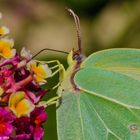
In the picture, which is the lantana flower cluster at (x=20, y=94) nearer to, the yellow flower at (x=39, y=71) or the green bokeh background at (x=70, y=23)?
the yellow flower at (x=39, y=71)

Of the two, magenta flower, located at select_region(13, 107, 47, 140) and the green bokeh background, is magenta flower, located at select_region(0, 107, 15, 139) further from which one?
the green bokeh background

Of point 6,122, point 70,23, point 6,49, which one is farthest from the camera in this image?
point 70,23

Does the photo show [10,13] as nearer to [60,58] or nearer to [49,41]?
[49,41]

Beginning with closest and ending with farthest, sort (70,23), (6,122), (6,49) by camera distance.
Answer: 1. (6,122)
2. (6,49)
3. (70,23)

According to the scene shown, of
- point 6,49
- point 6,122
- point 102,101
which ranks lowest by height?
point 102,101

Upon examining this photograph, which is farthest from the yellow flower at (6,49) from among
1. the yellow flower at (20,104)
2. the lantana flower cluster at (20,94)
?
the yellow flower at (20,104)

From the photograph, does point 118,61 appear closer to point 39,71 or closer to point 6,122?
point 39,71

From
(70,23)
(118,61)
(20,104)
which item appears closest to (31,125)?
(20,104)

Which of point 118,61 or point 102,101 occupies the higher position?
point 118,61
